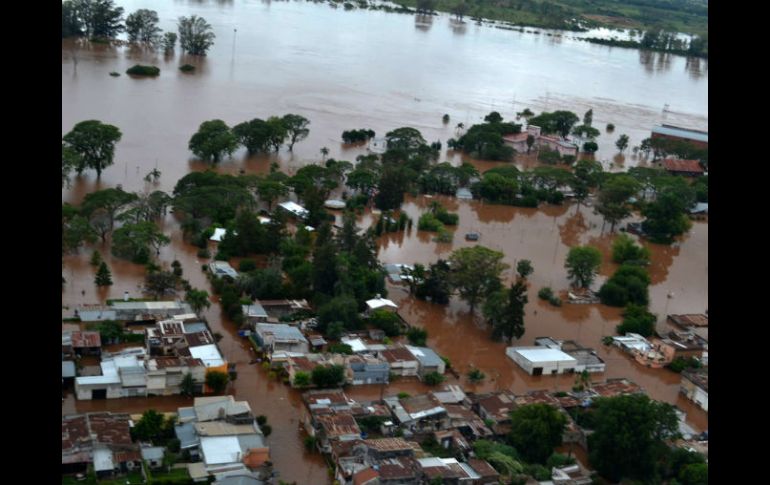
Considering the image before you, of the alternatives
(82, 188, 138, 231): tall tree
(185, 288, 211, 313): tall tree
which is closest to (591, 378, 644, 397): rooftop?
(185, 288, 211, 313): tall tree

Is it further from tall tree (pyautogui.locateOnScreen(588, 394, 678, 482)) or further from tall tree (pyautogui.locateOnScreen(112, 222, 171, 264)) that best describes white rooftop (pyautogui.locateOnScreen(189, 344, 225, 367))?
tall tree (pyautogui.locateOnScreen(588, 394, 678, 482))

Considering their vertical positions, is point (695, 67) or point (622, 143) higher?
point (695, 67)

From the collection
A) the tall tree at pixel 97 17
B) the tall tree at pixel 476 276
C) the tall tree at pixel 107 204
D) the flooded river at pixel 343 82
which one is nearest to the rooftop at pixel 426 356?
the tall tree at pixel 476 276

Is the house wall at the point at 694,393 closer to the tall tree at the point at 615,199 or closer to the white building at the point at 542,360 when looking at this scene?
the white building at the point at 542,360

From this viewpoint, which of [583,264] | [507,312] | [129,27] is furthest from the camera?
[129,27]

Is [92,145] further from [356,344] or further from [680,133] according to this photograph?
[680,133]

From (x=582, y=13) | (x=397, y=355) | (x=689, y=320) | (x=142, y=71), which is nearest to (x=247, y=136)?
(x=142, y=71)
